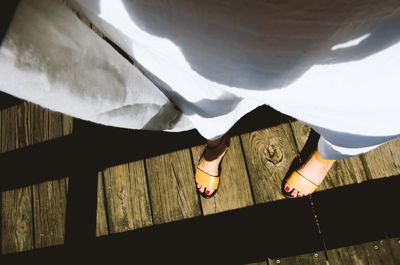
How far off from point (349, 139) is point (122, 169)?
3.35 feet

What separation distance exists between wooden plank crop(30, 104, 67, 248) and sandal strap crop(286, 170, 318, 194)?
1060mm

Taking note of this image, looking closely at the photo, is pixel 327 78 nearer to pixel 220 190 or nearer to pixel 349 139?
pixel 349 139

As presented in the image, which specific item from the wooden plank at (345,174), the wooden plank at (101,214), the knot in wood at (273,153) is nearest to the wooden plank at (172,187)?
the wooden plank at (101,214)

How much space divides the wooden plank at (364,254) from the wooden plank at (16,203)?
4.44 ft

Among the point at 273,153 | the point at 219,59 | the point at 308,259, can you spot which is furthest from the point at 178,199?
the point at 219,59

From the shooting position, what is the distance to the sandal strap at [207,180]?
131cm

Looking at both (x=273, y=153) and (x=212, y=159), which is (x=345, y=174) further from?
(x=212, y=159)

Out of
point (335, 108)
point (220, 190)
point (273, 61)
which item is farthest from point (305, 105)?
point (220, 190)

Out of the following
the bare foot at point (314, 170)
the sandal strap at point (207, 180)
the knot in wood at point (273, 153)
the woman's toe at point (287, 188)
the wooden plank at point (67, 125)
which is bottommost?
the woman's toe at point (287, 188)

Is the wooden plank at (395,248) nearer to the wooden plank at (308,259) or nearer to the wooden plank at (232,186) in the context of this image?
the wooden plank at (308,259)

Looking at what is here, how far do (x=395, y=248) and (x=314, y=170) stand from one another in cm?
41

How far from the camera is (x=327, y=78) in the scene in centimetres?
51

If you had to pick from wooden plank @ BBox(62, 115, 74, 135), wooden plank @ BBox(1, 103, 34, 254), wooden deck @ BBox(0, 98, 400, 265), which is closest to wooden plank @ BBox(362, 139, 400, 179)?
wooden deck @ BBox(0, 98, 400, 265)

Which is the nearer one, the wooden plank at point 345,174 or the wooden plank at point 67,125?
the wooden plank at point 345,174
